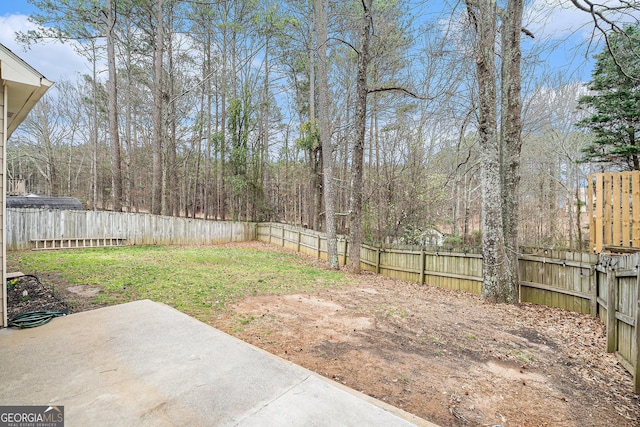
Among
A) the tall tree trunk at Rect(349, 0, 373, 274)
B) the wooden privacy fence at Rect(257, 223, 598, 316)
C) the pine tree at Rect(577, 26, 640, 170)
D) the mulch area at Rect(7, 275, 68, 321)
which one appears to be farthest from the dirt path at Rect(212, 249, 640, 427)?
the pine tree at Rect(577, 26, 640, 170)

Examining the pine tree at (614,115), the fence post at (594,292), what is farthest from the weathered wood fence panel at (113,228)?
the pine tree at (614,115)

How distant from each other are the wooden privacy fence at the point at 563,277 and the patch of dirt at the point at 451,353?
0.90ft

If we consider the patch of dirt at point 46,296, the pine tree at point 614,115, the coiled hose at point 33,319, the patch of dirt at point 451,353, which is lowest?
the patch of dirt at point 451,353

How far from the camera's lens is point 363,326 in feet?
12.7

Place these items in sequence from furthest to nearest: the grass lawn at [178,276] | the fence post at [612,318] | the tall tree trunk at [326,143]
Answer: the tall tree trunk at [326,143]
the grass lawn at [178,276]
the fence post at [612,318]

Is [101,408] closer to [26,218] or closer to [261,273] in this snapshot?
[261,273]

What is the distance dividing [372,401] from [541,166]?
1813cm

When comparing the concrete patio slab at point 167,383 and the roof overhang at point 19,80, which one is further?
the roof overhang at point 19,80

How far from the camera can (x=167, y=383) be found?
194 cm

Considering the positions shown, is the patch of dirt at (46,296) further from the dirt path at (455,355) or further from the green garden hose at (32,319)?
the dirt path at (455,355)

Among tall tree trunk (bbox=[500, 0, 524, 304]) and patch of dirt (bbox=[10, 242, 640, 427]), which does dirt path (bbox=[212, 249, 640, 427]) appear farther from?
tall tree trunk (bbox=[500, 0, 524, 304])

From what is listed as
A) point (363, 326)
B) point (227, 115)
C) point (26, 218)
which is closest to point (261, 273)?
point (363, 326)

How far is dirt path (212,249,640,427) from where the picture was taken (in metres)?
2.32

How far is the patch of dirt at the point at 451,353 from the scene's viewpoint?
232 cm
